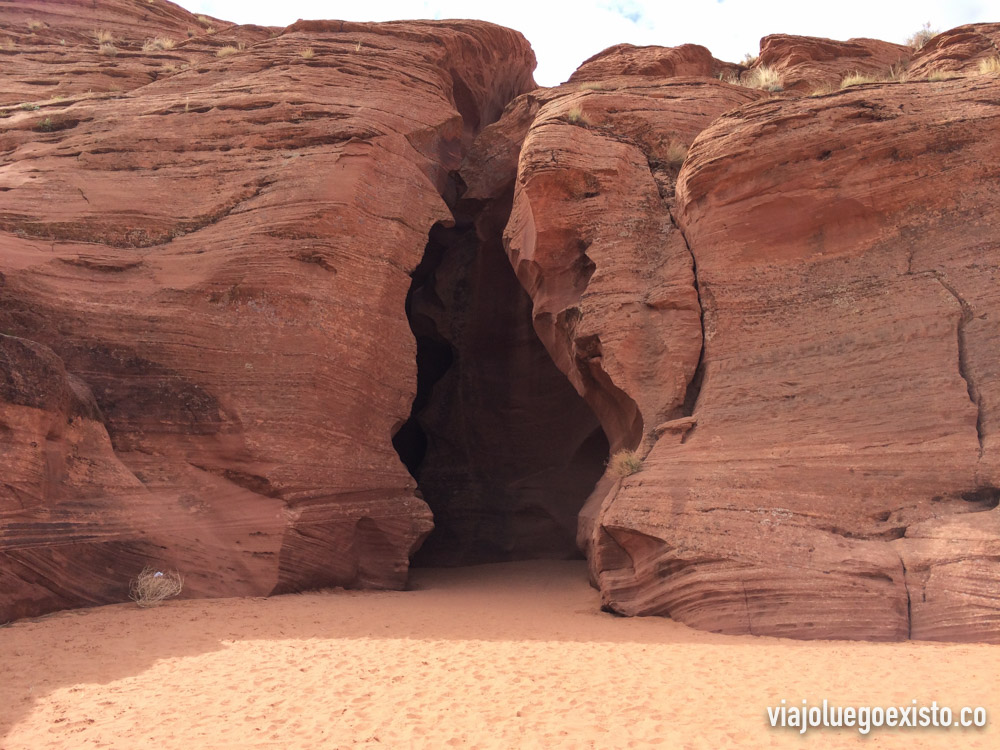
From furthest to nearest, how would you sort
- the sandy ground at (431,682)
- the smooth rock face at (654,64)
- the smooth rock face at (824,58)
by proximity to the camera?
the smooth rock face at (654,64)
the smooth rock face at (824,58)
the sandy ground at (431,682)

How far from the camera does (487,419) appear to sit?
1875cm

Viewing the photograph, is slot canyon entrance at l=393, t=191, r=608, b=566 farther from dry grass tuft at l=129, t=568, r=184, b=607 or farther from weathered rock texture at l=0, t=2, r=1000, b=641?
dry grass tuft at l=129, t=568, r=184, b=607

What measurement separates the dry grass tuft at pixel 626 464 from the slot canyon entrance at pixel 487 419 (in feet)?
18.3

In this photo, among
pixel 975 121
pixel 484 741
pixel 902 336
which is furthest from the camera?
pixel 975 121

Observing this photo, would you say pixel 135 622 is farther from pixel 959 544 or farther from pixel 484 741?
pixel 959 544

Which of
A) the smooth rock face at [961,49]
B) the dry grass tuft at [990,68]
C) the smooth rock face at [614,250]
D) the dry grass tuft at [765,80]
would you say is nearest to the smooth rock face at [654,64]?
the dry grass tuft at [765,80]

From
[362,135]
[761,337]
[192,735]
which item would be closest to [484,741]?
[192,735]

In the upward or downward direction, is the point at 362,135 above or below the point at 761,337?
above

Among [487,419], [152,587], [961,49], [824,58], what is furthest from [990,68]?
[152,587]

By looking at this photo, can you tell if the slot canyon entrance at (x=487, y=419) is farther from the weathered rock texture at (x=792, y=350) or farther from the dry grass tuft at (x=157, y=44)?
the dry grass tuft at (x=157, y=44)

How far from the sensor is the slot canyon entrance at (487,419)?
57.6 feet

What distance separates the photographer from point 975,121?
11070 millimetres

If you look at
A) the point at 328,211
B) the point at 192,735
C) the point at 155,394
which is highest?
the point at 328,211

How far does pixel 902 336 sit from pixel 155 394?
33.1 ft
